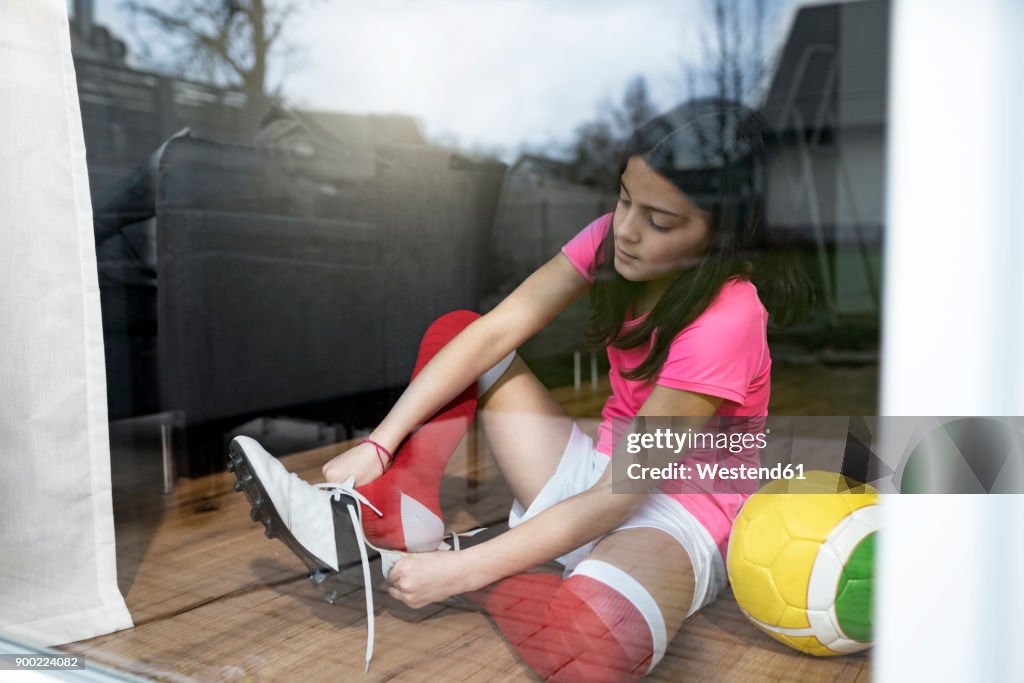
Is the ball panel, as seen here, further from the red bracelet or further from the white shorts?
the red bracelet

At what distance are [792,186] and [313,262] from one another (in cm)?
125

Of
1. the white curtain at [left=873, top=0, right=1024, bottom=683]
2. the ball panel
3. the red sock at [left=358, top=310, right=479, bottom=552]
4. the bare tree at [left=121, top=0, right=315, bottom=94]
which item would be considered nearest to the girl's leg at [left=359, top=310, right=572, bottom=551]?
the red sock at [left=358, top=310, right=479, bottom=552]

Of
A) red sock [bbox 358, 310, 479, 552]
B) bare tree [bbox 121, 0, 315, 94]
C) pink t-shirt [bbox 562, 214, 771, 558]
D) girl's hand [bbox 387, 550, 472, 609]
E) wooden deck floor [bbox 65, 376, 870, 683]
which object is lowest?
wooden deck floor [bbox 65, 376, 870, 683]

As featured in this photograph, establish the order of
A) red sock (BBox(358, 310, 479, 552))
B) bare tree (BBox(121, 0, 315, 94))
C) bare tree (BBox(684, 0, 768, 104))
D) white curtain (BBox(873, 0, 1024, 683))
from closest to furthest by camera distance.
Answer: white curtain (BBox(873, 0, 1024, 683)), bare tree (BBox(684, 0, 768, 104)), red sock (BBox(358, 310, 479, 552)), bare tree (BBox(121, 0, 315, 94))

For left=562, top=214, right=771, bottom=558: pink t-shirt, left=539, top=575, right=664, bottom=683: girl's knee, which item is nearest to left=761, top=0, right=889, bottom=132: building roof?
left=562, top=214, right=771, bottom=558: pink t-shirt

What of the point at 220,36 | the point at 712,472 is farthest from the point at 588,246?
the point at 220,36

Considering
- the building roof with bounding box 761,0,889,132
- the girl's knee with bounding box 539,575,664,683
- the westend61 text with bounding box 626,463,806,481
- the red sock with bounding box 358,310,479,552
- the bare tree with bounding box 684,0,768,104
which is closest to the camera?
the building roof with bounding box 761,0,889,132

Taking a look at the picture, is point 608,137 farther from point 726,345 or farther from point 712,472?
point 712,472

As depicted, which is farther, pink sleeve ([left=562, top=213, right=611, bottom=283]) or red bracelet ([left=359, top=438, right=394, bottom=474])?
red bracelet ([left=359, top=438, right=394, bottom=474])

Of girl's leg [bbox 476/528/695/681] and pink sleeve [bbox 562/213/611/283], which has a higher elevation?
pink sleeve [bbox 562/213/611/283]

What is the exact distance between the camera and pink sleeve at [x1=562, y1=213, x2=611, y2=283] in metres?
1.16

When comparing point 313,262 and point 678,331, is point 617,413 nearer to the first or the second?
point 678,331

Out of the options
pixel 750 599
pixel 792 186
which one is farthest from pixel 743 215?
pixel 750 599

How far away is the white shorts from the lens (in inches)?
44.4
